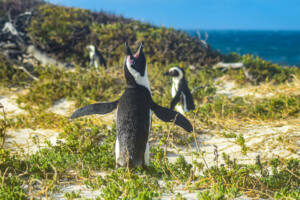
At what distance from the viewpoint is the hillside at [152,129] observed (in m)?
2.73

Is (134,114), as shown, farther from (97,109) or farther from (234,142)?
(234,142)

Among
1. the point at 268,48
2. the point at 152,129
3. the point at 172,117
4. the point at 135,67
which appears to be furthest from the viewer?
the point at 268,48

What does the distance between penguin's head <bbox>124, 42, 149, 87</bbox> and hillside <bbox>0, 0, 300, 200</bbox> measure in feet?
2.63

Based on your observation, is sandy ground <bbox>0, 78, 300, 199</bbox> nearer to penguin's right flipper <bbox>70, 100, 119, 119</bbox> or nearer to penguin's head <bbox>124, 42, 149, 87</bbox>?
penguin's right flipper <bbox>70, 100, 119, 119</bbox>

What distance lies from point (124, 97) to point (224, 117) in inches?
109

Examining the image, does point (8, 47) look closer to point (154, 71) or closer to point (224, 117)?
point (154, 71)

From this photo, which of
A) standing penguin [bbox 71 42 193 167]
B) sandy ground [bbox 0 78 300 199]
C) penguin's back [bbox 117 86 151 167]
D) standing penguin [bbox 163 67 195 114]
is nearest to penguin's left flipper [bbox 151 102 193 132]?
standing penguin [bbox 71 42 193 167]

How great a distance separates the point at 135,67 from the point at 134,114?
0.56 m

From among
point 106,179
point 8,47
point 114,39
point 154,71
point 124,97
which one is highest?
point 114,39

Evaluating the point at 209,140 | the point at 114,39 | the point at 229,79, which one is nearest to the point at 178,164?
the point at 209,140

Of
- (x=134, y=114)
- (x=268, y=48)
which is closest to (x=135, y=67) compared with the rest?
(x=134, y=114)

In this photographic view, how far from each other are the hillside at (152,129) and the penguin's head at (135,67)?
80cm

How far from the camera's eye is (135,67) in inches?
121

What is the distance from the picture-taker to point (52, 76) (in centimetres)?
695
